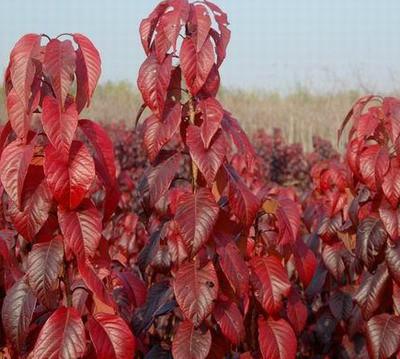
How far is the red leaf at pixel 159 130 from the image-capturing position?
197 centimetres

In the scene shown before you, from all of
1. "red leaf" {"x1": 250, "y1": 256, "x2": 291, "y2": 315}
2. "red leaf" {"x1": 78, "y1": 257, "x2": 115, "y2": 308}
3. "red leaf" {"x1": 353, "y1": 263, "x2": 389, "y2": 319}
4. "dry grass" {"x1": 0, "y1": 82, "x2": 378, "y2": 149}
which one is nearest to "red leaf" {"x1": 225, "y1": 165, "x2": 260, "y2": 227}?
"red leaf" {"x1": 250, "y1": 256, "x2": 291, "y2": 315}

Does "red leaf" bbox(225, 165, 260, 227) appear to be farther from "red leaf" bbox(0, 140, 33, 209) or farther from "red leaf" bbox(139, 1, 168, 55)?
"red leaf" bbox(0, 140, 33, 209)

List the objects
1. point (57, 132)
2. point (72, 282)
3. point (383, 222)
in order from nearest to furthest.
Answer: point (57, 132) → point (72, 282) → point (383, 222)

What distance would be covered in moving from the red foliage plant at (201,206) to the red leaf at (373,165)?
0.28 m

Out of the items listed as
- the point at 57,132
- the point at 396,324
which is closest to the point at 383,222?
the point at 396,324

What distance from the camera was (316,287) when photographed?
3.14 meters

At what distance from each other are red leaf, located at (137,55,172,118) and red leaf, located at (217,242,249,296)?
40cm

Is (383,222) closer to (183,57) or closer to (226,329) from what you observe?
(226,329)

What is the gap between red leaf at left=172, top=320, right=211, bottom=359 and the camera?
77.4 inches

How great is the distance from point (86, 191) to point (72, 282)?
37 cm

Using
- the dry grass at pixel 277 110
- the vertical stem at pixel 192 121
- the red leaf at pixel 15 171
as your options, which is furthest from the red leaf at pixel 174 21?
the dry grass at pixel 277 110

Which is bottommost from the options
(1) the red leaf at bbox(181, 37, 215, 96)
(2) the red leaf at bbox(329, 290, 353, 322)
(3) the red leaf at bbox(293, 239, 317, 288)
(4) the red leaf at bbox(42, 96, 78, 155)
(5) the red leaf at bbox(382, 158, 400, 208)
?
(2) the red leaf at bbox(329, 290, 353, 322)

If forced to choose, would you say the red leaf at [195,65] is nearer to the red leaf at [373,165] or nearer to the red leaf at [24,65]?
the red leaf at [24,65]

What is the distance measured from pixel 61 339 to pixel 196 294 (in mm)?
393
